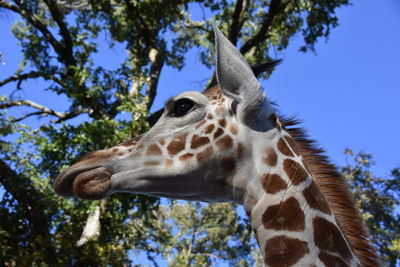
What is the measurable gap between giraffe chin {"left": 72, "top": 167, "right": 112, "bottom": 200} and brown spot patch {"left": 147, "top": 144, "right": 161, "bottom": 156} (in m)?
0.29

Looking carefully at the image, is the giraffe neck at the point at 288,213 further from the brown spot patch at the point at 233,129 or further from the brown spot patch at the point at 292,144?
the brown spot patch at the point at 233,129

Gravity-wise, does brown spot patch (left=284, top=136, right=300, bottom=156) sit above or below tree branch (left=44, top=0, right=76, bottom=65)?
below

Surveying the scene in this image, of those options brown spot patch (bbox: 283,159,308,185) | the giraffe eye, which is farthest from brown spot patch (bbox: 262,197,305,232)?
the giraffe eye

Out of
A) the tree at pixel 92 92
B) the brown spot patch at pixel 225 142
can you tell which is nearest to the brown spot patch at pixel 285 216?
the brown spot patch at pixel 225 142

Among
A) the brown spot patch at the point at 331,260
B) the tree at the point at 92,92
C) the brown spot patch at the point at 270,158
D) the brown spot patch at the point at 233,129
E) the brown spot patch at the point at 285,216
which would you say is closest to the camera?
the brown spot patch at the point at 331,260

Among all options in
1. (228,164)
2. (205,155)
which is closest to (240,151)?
(228,164)

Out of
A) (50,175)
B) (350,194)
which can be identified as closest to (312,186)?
(350,194)

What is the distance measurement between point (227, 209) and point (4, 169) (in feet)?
57.6

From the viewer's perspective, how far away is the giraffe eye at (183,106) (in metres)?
2.88

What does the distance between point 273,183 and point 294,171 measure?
0.16 meters

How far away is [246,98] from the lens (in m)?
2.62

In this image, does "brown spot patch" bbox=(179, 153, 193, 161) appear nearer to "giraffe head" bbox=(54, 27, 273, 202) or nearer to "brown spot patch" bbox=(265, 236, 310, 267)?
"giraffe head" bbox=(54, 27, 273, 202)

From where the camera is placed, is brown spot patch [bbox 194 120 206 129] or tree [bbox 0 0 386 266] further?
tree [bbox 0 0 386 266]

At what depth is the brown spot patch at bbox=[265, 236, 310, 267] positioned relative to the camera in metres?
2.18
